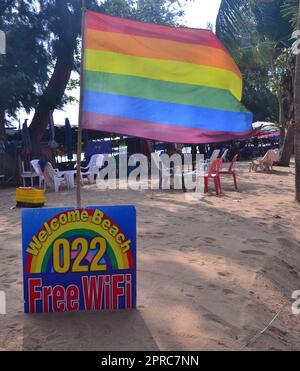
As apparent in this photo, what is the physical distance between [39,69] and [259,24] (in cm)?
925

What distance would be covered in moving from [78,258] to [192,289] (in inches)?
50.9

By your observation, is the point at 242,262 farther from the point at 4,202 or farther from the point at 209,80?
the point at 4,202

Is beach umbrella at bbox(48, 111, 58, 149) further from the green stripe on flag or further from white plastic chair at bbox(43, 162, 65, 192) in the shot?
the green stripe on flag

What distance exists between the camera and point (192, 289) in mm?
4621

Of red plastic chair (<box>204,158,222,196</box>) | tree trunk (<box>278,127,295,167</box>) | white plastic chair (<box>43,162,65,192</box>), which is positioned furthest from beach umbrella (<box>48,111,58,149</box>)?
tree trunk (<box>278,127,295,167</box>)

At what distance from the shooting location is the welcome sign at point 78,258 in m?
3.83

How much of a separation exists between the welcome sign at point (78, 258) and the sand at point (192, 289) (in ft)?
0.45

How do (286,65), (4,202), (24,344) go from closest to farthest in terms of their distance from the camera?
1. (24,344)
2. (4,202)
3. (286,65)

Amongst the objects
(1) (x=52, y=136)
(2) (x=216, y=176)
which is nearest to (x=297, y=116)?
(2) (x=216, y=176)

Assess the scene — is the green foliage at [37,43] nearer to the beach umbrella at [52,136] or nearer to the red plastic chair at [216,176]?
the beach umbrella at [52,136]

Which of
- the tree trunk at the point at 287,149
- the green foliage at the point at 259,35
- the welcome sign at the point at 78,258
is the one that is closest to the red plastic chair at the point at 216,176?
the green foliage at the point at 259,35

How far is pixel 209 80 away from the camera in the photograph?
4.44 metres

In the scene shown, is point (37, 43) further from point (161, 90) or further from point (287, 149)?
point (161, 90)

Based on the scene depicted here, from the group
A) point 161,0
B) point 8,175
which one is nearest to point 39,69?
point 8,175
